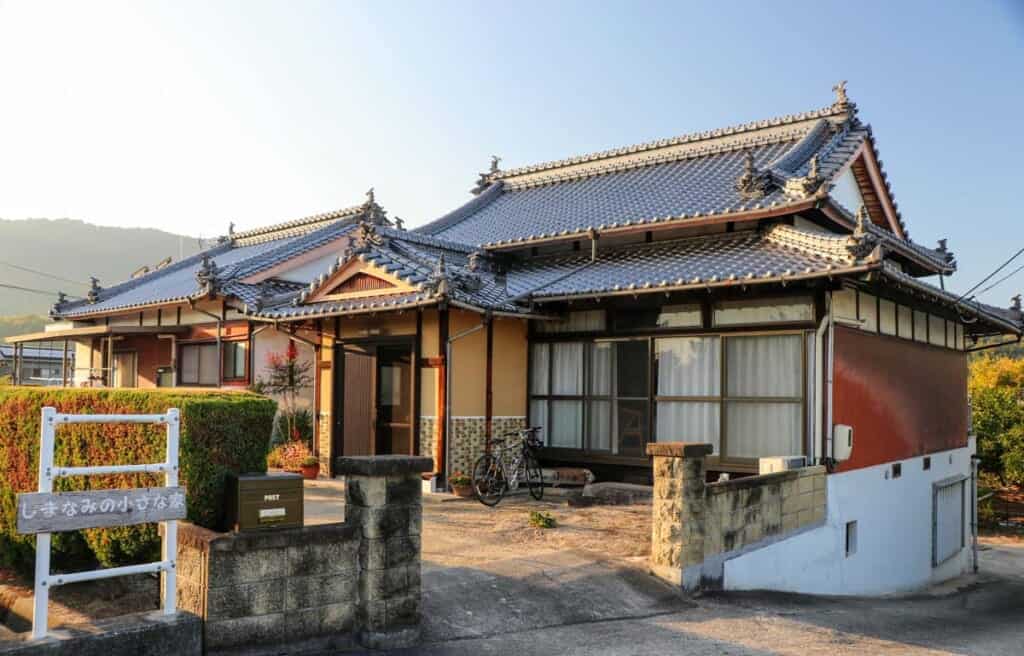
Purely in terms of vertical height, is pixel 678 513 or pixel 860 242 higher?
pixel 860 242

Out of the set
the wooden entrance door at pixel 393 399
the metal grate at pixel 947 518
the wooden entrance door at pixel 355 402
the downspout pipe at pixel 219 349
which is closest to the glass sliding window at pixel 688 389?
the wooden entrance door at pixel 393 399

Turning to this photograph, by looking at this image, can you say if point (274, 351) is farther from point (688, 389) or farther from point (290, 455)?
point (688, 389)

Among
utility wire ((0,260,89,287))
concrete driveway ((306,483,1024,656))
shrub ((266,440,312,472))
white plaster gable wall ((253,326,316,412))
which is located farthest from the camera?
utility wire ((0,260,89,287))

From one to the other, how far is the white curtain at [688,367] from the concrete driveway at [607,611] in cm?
254

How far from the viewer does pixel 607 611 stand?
23.1ft

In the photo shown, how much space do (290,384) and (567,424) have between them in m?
6.47

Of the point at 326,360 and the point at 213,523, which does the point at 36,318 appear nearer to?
the point at 326,360

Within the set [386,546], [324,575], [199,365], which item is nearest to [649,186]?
[199,365]

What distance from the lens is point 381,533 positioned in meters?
5.91

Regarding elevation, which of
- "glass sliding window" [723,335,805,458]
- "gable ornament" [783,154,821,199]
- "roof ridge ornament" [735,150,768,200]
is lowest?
"glass sliding window" [723,335,805,458]

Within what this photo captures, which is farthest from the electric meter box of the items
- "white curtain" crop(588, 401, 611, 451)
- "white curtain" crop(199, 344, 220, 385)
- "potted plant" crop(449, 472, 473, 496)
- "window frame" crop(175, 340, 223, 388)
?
"white curtain" crop(199, 344, 220, 385)

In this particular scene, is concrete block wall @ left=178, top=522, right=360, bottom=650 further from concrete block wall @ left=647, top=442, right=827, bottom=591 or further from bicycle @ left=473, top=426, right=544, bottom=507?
bicycle @ left=473, top=426, right=544, bottom=507

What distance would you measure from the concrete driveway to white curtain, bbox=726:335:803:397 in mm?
2753

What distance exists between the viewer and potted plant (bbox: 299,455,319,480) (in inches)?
545
